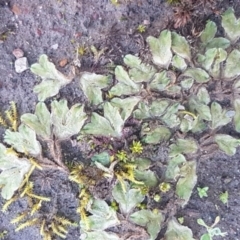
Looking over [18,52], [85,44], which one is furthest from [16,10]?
[85,44]

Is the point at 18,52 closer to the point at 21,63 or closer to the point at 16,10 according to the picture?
the point at 21,63

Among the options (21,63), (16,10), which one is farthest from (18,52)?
(16,10)

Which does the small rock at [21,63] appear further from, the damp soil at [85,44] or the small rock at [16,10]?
the small rock at [16,10]

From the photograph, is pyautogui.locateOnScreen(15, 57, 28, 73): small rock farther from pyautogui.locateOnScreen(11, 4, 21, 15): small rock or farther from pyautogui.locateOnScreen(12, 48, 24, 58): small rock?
pyautogui.locateOnScreen(11, 4, 21, 15): small rock

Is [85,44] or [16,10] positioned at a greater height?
[16,10]

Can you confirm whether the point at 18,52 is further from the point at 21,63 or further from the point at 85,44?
the point at 85,44

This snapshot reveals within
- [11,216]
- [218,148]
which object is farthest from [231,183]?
[11,216]

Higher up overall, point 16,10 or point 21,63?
point 16,10

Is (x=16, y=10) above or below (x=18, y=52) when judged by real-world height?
above
